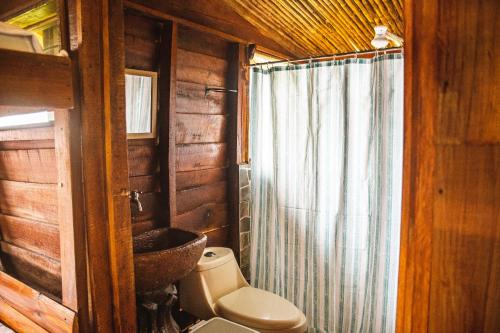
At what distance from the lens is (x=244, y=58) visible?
3094 mm

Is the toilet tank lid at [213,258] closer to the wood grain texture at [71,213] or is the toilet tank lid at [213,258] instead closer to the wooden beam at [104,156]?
the wooden beam at [104,156]

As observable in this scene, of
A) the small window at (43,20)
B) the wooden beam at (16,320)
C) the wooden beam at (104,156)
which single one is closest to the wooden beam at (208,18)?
the small window at (43,20)

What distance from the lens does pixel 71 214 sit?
1.48 meters

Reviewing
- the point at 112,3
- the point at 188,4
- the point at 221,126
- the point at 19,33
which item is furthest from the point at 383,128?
the point at 19,33

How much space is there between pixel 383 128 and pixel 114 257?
6.40ft

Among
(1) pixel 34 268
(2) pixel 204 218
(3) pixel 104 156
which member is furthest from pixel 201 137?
(1) pixel 34 268

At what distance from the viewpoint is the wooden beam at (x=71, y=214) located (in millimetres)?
1457

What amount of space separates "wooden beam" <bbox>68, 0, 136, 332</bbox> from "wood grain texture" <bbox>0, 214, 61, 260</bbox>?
27 cm

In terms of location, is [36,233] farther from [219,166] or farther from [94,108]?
[219,166]

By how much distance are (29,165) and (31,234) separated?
1.20 ft

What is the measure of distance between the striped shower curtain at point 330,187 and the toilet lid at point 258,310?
50cm

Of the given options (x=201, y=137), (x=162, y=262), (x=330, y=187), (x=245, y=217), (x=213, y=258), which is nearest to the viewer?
(x=162, y=262)

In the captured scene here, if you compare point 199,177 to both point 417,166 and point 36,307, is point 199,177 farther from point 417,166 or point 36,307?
point 417,166

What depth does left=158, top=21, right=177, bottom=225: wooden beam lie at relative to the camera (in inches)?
96.1
